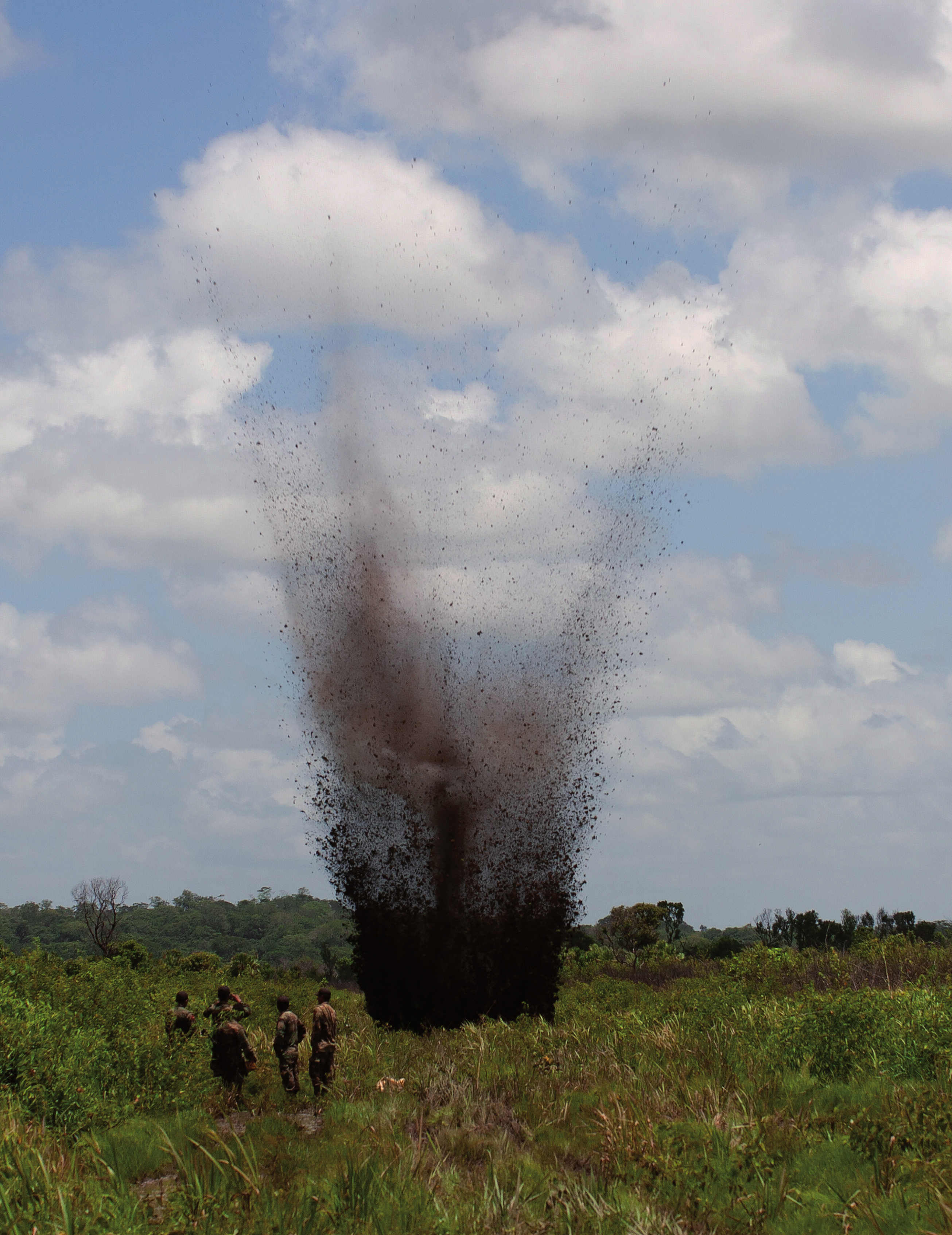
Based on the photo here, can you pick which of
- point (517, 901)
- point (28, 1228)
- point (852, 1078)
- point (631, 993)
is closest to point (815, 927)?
point (631, 993)

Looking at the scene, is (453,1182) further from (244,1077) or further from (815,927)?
(815,927)

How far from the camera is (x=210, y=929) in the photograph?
142750 millimetres

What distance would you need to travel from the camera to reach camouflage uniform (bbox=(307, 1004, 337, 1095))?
18328mm

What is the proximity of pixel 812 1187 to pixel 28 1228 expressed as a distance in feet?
27.9

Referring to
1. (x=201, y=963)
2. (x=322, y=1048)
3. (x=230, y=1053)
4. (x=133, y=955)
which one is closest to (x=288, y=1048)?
(x=322, y=1048)

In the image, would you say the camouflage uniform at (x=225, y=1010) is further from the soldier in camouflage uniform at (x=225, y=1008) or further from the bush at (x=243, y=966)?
the bush at (x=243, y=966)

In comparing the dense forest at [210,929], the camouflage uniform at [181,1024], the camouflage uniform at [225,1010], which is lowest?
the dense forest at [210,929]

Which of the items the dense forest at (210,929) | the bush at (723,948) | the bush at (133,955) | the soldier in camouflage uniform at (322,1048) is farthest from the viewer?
the dense forest at (210,929)

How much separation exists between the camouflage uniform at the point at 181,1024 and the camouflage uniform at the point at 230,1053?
0.62 meters

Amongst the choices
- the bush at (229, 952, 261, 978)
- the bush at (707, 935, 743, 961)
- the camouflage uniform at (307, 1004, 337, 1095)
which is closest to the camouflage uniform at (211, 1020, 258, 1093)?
the camouflage uniform at (307, 1004, 337, 1095)

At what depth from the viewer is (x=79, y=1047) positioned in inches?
687

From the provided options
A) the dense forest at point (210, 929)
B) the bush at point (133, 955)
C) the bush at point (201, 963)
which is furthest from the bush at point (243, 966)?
the dense forest at point (210, 929)

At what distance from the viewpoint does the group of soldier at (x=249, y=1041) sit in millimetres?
17875

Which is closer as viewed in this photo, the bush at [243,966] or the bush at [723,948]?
the bush at [243,966]
